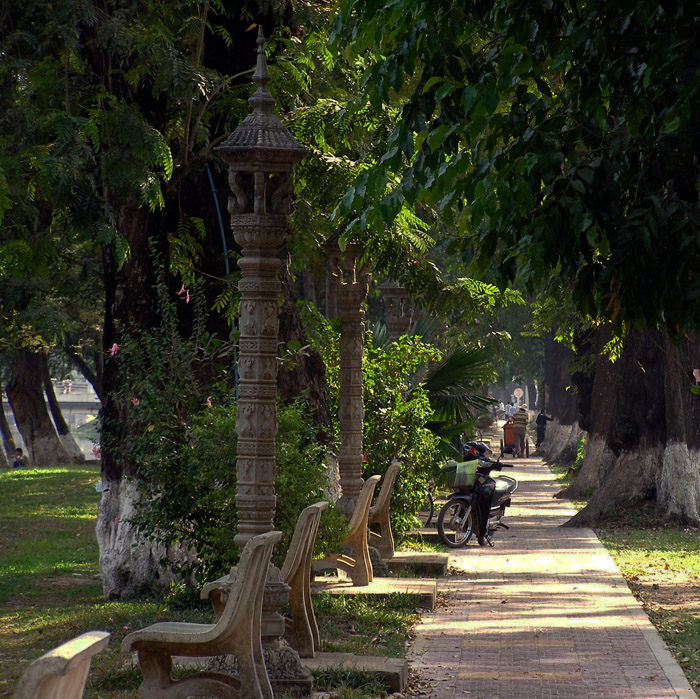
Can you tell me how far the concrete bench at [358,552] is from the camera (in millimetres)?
11290

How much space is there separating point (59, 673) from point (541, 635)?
7186 mm

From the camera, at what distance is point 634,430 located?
20.5 m

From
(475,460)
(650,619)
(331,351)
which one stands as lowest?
(650,619)

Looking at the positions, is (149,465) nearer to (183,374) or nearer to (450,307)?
(183,374)

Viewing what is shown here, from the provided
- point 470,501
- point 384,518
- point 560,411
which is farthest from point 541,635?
point 560,411

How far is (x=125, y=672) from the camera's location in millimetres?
7969

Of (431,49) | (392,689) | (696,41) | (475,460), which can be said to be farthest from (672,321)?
(475,460)

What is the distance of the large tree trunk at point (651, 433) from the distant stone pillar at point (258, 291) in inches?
469

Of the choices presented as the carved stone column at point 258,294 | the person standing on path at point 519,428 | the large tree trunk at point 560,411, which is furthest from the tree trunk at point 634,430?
the person standing on path at point 519,428

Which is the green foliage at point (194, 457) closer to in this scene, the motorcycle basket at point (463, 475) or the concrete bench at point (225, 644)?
the concrete bench at point (225, 644)

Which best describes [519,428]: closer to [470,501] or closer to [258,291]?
[470,501]

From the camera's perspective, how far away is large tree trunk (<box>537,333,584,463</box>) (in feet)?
133

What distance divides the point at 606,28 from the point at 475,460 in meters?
11.4

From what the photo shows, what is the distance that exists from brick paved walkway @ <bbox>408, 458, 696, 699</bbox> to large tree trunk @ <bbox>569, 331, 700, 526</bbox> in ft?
11.5
